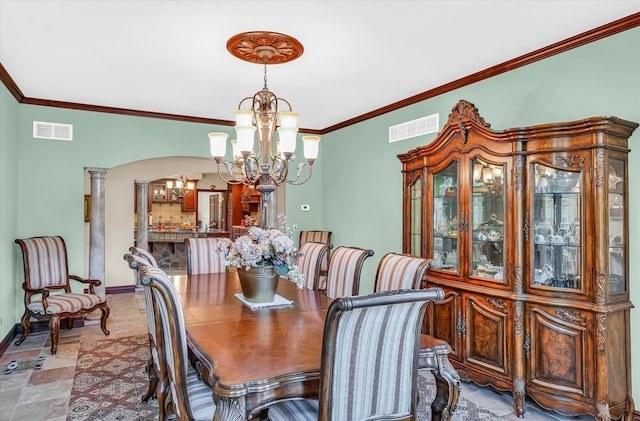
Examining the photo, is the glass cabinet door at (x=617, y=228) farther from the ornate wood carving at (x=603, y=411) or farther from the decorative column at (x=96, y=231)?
the decorative column at (x=96, y=231)

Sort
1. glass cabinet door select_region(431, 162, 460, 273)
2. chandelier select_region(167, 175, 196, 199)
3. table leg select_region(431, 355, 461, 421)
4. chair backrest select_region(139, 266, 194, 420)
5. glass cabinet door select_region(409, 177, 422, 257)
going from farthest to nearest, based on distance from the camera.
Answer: chandelier select_region(167, 175, 196, 199)
glass cabinet door select_region(409, 177, 422, 257)
glass cabinet door select_region(431, 162, 460, 273)
table leg select_region(431, 355, 461, 421)
chair backrest select_region(139, 266, 194, 420)

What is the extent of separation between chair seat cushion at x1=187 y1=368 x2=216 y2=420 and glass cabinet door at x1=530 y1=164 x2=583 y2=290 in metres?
2.21

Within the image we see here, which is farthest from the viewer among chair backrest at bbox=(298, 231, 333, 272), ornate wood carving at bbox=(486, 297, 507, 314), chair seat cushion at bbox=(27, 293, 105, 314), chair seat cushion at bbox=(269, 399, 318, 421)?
chair backrest at bbox=(298, 231, 333, 272)

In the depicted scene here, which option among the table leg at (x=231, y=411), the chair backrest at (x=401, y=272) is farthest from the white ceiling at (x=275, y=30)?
the table leg at (x=231, y=411)

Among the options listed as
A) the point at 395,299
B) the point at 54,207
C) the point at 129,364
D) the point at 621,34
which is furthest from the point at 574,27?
the point at 54,207

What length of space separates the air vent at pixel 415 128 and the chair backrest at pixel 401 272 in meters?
1.99

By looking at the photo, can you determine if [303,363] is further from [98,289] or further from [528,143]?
[98,289]

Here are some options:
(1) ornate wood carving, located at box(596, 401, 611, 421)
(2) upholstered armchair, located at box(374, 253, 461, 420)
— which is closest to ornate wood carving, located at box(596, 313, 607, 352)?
(1) ornate wood carving, located at box(596, 401, 611, 421)

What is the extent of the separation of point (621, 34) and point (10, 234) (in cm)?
560

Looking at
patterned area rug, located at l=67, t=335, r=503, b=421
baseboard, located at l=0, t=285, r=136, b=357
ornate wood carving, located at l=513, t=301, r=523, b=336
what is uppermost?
ornate wood carving, located at l=513, t=301, r=523, b=336

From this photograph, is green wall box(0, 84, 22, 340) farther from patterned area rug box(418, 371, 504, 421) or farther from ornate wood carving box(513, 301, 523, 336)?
ornate wood carving box(513, 301, 523, 336)

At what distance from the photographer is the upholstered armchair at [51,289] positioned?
4004 mm

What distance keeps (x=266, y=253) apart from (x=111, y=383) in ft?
6.16

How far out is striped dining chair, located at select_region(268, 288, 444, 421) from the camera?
4.68 ft
